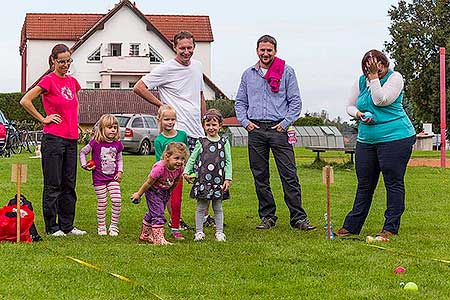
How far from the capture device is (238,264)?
7.21 m

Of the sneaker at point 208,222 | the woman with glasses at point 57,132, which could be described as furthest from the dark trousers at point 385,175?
the woman with glasses at point 57,132

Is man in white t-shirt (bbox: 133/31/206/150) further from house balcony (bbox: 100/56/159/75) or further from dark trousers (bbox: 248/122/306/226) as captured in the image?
house balcony (bbox: 100/56/159/75)

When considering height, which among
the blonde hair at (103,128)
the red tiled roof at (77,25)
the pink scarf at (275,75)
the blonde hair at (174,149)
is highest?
the red tiled roof at (77,25)

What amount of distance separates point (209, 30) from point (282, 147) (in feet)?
171

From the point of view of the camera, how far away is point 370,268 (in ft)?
23.1

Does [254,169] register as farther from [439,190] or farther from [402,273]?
[439,190]

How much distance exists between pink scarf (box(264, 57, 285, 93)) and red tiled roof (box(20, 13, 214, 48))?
49.6 metres

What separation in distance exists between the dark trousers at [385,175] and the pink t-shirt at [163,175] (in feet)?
5.83

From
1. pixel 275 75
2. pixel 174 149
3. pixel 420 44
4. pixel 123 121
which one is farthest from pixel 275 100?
pixel 420 44

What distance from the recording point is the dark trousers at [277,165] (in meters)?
9.74

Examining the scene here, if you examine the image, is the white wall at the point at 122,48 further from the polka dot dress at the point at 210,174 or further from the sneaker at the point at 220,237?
the sneaker at the point at 220,237

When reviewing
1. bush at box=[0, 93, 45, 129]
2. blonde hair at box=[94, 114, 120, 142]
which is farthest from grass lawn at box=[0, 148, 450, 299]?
bush at box=[0, 93, 45, 129]

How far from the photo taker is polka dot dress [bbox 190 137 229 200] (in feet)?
28.9

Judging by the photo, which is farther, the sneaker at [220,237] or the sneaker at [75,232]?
the sneaker at [75,232]
